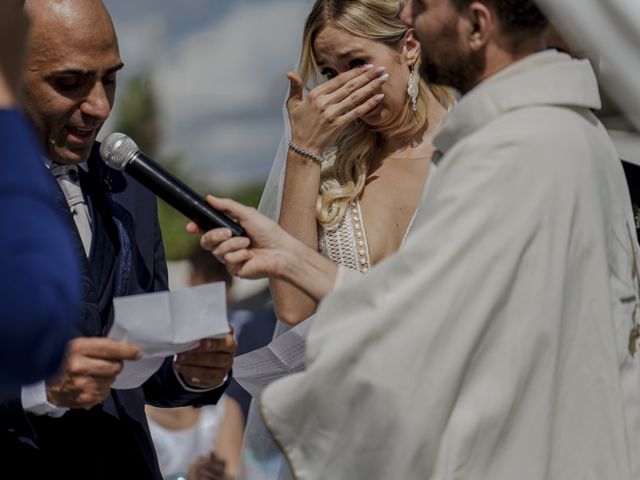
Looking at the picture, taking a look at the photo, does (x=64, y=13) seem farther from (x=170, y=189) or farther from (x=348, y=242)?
(x=348, y=242)

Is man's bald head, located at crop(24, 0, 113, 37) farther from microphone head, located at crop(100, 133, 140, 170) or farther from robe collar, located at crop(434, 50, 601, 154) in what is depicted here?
robe collar, located at crop(434, 50, 601, 154)

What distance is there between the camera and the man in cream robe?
8.91 feet

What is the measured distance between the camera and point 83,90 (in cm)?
352

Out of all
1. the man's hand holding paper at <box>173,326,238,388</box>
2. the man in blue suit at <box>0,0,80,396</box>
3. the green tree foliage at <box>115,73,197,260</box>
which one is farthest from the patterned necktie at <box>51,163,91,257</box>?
the green tree foliage at <box>115,73,197,260</box>

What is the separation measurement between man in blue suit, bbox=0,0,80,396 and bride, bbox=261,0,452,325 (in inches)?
94.5

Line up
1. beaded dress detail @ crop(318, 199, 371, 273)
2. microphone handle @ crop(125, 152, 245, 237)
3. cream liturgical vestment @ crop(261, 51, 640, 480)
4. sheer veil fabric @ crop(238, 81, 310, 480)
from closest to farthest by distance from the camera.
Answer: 1. cream liturgical vestment @ crop(261, 51, 640, 480)
2. microphone handle @ crop(125, 152, 245, 237)
3. beaded dress detail @ crop(318, 199, 371, 273)
4. sheer veil fabric @ crop(238, 81, 310, 480)

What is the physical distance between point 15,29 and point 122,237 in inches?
70.8

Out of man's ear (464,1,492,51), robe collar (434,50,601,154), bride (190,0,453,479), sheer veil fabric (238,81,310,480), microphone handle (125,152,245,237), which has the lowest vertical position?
sheer veil fabric (238,81,310,480)

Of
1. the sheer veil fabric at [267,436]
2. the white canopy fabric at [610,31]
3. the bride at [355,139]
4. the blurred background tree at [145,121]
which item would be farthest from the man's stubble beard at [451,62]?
the blurred background tree at [145,121]

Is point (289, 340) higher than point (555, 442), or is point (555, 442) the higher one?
point (555, 442)

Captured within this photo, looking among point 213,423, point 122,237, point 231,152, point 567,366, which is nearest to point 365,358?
point 567,366

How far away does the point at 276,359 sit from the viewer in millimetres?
3908

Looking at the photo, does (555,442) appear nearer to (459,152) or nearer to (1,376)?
(459,152)

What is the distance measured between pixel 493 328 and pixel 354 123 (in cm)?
191
